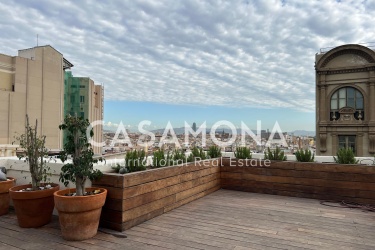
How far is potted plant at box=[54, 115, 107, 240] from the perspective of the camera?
8.44 feet

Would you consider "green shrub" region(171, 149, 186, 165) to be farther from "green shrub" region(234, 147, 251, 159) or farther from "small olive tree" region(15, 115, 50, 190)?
"small olive tree" region(15, 115, 50, 190)

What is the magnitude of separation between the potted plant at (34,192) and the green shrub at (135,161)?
905mm

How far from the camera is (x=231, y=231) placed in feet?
9.67

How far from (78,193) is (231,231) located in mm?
1735

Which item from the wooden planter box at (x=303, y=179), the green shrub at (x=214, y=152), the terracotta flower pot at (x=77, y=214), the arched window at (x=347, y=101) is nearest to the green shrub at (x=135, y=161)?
the terracotta flower pot at (x=77, y=214)

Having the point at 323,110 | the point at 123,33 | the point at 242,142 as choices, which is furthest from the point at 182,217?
A: the point at 323,110

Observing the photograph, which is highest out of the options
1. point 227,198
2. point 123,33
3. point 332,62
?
point 332,62

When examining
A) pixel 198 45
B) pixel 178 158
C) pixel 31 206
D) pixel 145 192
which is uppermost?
pixel 198 45

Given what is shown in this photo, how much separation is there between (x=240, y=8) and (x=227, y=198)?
4944mm

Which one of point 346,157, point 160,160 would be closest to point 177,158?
point 160,160

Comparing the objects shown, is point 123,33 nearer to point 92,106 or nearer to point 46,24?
point 46,24

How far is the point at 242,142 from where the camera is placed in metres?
5.89

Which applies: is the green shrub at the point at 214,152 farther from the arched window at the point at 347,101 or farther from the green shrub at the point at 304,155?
the arched window at the point at 347,101

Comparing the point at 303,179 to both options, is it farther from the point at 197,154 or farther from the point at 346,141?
the point at 346,141
